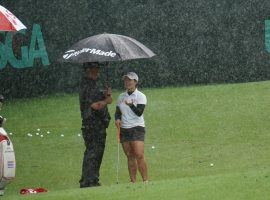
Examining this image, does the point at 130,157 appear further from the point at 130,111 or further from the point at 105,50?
the point at 105,50

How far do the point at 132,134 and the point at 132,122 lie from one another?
0.15 m

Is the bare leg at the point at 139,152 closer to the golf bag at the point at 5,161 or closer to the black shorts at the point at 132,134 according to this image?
the black shorts at the point at 132,134

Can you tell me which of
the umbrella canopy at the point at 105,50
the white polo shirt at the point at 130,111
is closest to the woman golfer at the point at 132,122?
the white polo shirt at the point at 130,111

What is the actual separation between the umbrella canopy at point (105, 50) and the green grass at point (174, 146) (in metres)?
1.55

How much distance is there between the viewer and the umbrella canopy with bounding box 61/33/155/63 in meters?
11.7

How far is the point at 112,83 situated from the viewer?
23.1m

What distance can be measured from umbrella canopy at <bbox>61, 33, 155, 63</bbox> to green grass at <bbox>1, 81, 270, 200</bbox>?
1.55 m

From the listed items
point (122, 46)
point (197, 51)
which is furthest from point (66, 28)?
point (122, 46)

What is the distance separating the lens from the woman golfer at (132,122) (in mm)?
12312

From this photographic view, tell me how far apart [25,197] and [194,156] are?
5.43 metres

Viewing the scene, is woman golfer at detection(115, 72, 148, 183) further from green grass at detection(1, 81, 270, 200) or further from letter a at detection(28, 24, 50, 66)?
letter a at detection(28, 24, 50, 66)

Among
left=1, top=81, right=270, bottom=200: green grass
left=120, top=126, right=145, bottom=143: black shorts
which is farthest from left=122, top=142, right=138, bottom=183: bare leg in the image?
left=1, top=81, right=270, bottom=200: green grass

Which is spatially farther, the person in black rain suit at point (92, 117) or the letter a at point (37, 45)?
the letter a at point (37, 45)

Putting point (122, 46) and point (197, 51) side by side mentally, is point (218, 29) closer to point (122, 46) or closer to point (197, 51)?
point (197, 51)
